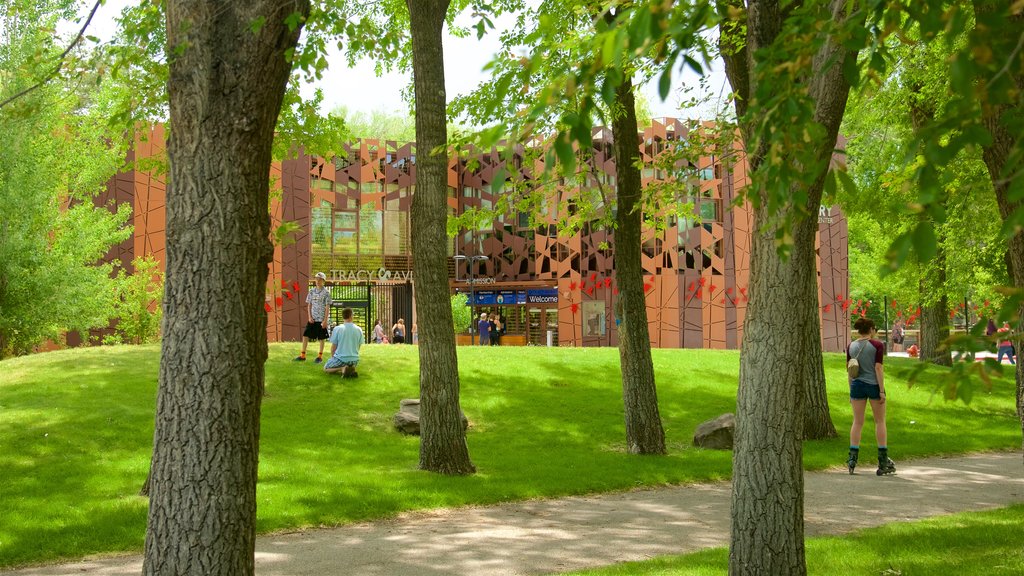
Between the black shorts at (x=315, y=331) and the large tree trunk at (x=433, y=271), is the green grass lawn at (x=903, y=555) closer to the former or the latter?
the large tree trunk at (x=433, y=271)

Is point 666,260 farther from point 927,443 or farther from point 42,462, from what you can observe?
point 42,462

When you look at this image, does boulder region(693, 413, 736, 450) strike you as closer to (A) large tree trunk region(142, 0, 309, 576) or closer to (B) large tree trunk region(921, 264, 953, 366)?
(A) large tree trunk region(142, 0, 309, 576)

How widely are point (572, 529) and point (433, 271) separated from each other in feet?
14.1

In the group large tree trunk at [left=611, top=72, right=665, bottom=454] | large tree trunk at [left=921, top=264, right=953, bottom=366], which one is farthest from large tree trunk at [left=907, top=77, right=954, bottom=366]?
large tree trunk at [left=611, top=72, right=665, bottom=454]

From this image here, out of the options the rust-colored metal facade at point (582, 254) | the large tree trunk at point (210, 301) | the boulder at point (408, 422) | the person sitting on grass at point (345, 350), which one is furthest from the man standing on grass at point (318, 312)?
the rust-colored metal facade at point (582, 254)

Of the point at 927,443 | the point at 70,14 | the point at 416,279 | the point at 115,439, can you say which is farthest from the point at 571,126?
the point at 927,443

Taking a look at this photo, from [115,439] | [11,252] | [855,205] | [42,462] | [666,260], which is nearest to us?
[42,462]

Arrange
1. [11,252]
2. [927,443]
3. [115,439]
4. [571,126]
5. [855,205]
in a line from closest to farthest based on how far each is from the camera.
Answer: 1. [571,126]
2. [115,439]
3. [927,443]
4. [855,205]
5. [11,252]

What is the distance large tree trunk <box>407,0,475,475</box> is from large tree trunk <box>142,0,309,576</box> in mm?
7264

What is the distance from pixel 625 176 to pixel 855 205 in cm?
938

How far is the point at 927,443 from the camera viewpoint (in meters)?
16.2

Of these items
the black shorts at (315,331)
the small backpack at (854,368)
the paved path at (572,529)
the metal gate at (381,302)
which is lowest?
the paved path at (572,529)

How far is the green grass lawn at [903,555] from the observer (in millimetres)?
6879

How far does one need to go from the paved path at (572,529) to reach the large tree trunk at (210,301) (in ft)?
9.69
